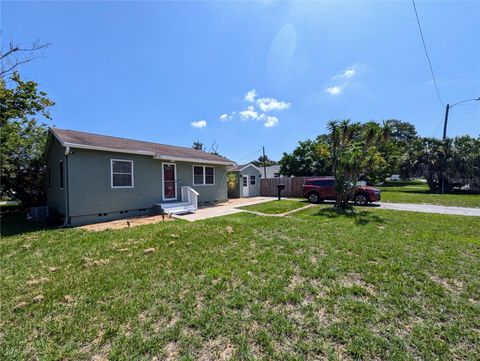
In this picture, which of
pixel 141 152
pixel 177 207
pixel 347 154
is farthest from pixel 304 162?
pixel 141 152

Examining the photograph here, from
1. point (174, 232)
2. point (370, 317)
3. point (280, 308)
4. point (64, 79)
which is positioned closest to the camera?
point (370, 317)

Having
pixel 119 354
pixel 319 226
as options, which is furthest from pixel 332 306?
pixel 319 226

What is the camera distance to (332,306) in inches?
114

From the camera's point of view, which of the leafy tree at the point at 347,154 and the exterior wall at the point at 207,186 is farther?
the exterior wall at the point at 207,186

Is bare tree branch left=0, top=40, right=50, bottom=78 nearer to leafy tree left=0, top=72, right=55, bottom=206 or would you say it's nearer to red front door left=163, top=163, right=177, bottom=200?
leafy tree left=0, top=72, right=55, bottom=206

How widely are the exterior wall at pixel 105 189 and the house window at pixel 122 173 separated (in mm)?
140

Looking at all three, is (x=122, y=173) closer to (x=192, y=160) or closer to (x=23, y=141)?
(x=192, y=160)

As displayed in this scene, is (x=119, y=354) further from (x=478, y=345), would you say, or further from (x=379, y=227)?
(x=379, y=227)

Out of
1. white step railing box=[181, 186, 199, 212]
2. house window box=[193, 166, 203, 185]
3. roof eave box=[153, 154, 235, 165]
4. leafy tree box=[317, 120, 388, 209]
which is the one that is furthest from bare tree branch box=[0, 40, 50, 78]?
leafy tree box=[317, 120, 388, 209]

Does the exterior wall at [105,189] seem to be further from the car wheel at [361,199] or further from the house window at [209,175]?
the car wheel at [361,199]

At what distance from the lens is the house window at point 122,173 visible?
30.7ft

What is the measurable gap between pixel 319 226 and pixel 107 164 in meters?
8.80

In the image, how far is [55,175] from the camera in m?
10.8

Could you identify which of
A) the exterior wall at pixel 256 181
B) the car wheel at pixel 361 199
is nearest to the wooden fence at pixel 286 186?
the exterior wall at pixel 256 181
